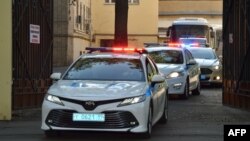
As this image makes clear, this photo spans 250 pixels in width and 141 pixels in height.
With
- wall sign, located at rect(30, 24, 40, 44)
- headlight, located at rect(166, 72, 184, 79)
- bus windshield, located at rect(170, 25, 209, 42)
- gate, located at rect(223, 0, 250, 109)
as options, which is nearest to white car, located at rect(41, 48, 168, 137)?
wall sign, located at rect(30, 24, 40, 44)

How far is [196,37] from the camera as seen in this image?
38.5 meters

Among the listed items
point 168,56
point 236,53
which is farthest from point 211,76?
point 236,53

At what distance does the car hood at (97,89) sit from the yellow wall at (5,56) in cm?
251

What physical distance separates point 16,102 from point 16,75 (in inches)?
25.6

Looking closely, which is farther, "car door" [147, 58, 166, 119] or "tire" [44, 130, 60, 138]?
"car door" [147, 58, 166, 119]

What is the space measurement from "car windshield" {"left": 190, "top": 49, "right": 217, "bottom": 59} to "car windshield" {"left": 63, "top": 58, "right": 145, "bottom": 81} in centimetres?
1525

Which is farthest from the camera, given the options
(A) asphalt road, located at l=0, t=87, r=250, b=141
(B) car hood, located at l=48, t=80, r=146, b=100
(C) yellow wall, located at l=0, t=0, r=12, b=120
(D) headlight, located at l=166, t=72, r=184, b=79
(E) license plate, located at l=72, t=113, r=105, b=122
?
(D) headlight, located at l=166, t=72, r=184, b=79

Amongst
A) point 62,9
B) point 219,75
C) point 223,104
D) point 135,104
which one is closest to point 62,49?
point 62,9

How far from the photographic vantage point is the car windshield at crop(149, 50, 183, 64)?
68.1ft

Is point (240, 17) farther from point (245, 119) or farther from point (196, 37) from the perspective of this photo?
point (196, 37)

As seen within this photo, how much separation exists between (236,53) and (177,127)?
4986 mm

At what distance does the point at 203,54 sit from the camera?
27922mm

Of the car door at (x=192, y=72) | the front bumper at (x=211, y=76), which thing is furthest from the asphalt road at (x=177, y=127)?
the front bumper at (x=211, y=76)

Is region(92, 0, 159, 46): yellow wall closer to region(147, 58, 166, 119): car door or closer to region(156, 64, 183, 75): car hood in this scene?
region(156, 64, 183, 75): car hood
